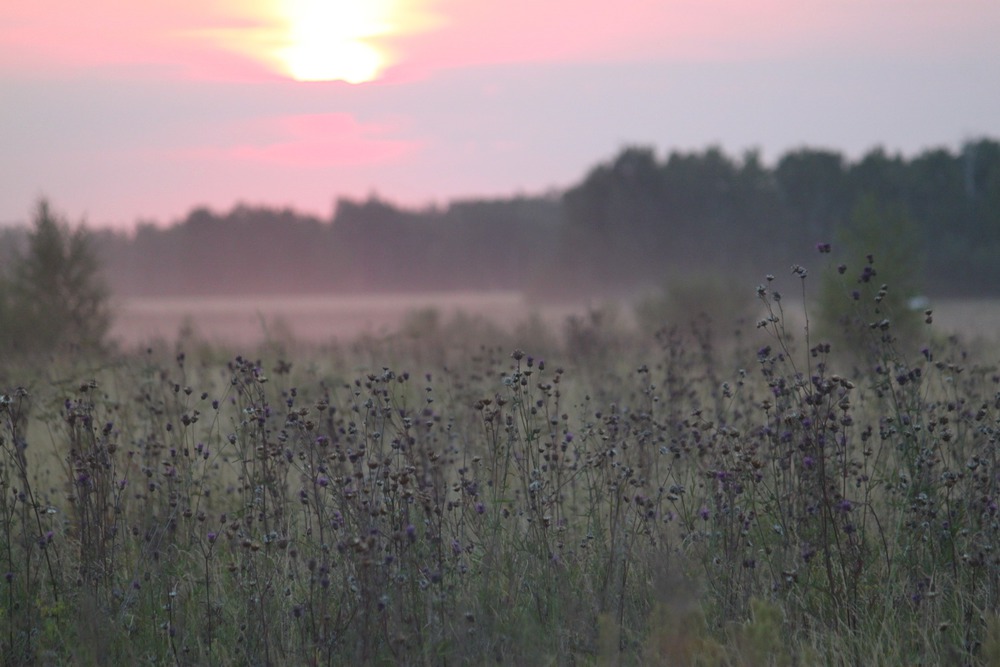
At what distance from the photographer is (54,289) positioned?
18469mm

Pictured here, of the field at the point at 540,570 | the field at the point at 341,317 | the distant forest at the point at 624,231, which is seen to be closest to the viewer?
the field at the point at 540,570

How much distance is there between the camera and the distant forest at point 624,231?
43.9 metres

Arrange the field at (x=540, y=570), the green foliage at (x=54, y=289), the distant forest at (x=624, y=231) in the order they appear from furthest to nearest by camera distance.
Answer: the distant forest at (x=624, y=231), the green foliage at (x=54, y=289), the field at (x=540, y=570)

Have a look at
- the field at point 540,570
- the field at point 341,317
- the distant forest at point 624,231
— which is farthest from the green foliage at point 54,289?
the field at point 540,570

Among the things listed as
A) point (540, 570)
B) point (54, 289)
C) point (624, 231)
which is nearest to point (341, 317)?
point (624, 231)

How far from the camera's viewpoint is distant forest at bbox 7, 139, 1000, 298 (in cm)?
4391

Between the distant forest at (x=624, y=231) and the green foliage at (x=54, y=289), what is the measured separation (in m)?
11.9

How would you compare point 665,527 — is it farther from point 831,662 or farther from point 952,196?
point 952,196

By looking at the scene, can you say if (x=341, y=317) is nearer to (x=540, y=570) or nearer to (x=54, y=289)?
(x=54, y=289)

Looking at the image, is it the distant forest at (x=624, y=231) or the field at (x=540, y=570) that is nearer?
the field at (x=540, y=570)

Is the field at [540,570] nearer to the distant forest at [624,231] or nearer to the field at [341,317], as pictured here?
the field at [341,317]

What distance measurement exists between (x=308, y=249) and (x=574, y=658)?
67.4 meters

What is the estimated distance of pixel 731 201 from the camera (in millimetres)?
50281

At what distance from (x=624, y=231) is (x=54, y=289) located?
3597cm
